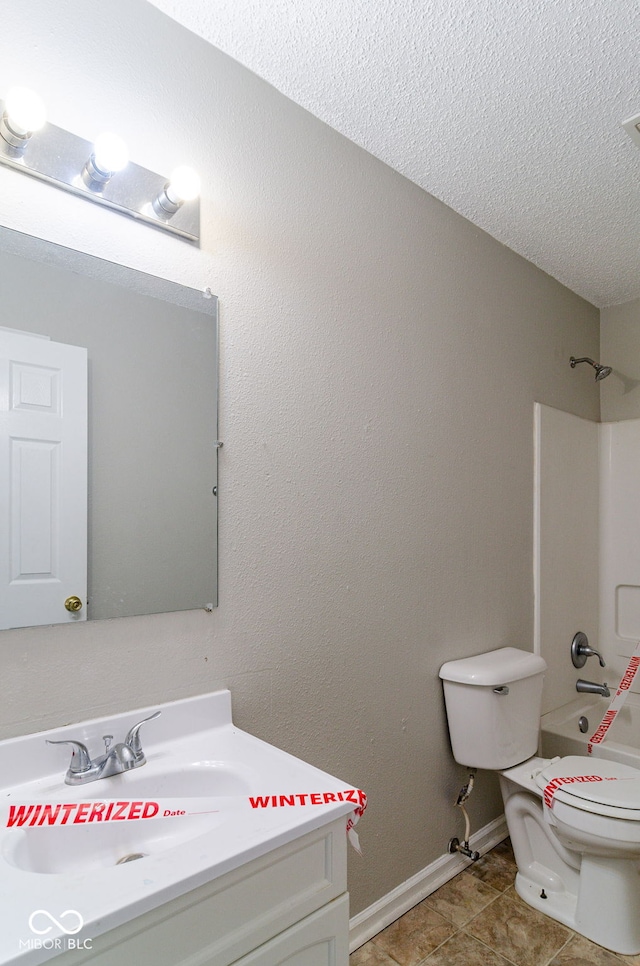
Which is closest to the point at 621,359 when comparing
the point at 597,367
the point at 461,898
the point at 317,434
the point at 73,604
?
the point at 597,367

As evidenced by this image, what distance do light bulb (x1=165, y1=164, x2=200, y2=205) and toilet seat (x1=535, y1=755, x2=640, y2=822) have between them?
1996 millimetres

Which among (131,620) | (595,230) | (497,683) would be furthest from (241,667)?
(595,230)

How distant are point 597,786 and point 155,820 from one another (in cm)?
144

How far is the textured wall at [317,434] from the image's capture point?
4.08ft

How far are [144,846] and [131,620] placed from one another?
→ 43 centimetres

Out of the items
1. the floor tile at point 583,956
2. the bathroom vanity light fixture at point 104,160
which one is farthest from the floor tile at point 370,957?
the bathroom vanity light fixture at point 104,160

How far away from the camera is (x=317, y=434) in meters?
1.68

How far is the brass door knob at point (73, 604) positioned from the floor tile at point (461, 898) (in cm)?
159

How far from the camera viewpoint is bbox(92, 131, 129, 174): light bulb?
1.16 metres

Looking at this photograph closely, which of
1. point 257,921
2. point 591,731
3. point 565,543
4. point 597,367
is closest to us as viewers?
point 257,921

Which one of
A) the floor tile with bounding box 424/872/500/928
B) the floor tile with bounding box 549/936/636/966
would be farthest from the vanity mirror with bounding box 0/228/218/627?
the floor tile with bounding box 549/936/636/966

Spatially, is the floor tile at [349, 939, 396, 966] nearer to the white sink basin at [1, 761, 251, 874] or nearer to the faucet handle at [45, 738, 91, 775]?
the white sink basin at [1, 761, 251, 874]

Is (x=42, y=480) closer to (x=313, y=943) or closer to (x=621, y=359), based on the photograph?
(x=313, y=943)

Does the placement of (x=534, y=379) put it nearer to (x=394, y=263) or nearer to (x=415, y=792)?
(x=394, y=263)
